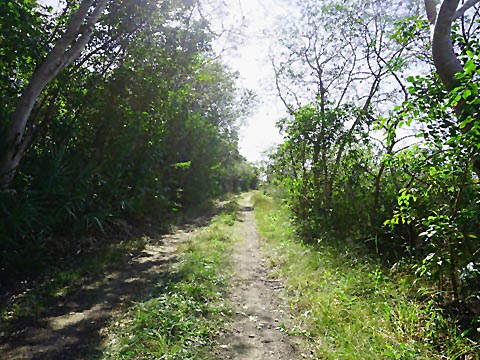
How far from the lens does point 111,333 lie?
4.58m

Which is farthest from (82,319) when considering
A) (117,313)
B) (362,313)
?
(362,313)

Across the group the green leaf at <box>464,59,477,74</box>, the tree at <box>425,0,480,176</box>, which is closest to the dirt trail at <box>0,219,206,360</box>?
the green leaf at <box>464,59,477,74</box>

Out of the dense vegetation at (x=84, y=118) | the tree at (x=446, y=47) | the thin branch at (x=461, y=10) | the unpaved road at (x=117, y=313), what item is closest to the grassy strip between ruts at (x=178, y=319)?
the unpaved road at (x=117, y=313)

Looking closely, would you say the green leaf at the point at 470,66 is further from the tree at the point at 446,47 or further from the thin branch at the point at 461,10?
the thin branch at the point at 461,10

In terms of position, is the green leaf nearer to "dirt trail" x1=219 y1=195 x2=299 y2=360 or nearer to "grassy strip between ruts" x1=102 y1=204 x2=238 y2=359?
"dirt trail" x1=219 y1=195 x2=299 y2=360

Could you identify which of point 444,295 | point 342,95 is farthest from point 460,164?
point 342,95

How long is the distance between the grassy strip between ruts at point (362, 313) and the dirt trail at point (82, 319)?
2719 millimetres

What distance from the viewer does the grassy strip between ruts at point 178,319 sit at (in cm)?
410

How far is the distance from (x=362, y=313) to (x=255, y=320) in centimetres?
158

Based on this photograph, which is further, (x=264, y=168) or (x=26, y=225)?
(x=264, y=168)

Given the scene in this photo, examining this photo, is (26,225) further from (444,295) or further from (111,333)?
(444,295)

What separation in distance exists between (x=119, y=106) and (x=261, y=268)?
6.24 m

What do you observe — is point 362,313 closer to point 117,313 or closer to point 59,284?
point 117,313

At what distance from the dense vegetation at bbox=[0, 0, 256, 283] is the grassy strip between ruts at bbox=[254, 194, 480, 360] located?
4.90 meters
